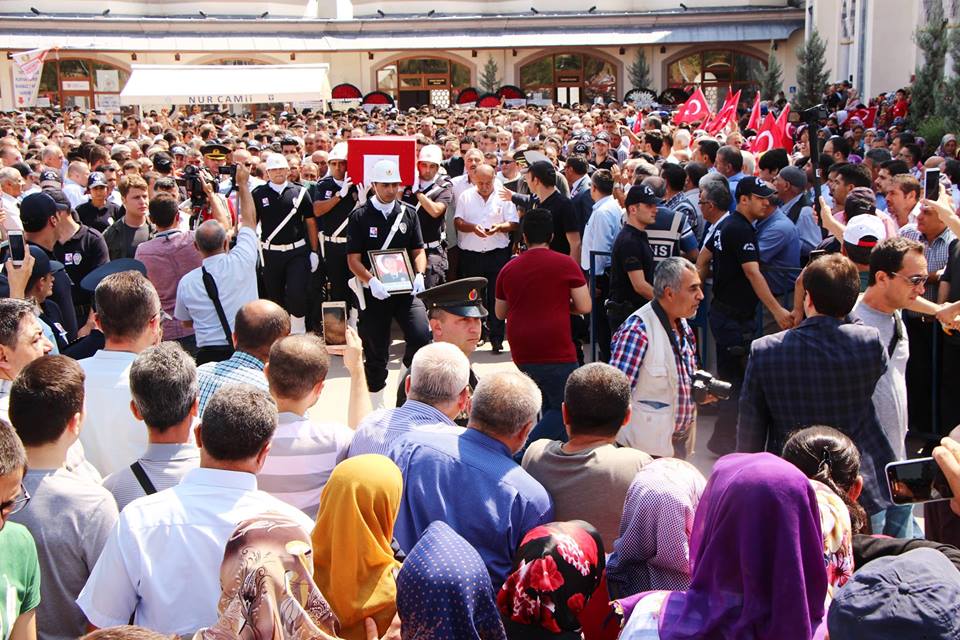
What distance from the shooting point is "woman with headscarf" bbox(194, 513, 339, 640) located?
2.31 metres

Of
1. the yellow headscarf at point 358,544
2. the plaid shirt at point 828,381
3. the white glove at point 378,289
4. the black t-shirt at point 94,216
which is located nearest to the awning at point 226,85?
the black t-shirt at point 94,216

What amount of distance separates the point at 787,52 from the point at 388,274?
37.2m

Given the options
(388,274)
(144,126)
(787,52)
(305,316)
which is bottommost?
(305,316)

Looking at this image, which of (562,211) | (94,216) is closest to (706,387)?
(562,211)

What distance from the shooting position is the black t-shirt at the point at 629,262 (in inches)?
254

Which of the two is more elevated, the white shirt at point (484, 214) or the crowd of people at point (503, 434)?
the white shirt at point (484, 214)

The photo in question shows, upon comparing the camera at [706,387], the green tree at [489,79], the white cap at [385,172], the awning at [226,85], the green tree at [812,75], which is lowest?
the camera at [706,387]

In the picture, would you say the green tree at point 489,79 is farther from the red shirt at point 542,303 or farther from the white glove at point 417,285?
the red shirt at point 542,303

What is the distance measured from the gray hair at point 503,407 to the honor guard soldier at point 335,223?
17.4ft

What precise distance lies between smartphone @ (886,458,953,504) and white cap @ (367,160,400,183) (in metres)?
4.91

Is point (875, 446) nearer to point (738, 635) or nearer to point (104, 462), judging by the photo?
point (738, 635)

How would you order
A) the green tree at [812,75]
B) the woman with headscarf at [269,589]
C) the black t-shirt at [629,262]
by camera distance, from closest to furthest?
the woman with headscarf at [269,589] < the black t-shirt at [629,262] < the green tree at [812,75]

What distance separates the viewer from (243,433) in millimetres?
2939

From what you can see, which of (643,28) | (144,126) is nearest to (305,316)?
(144,126)
